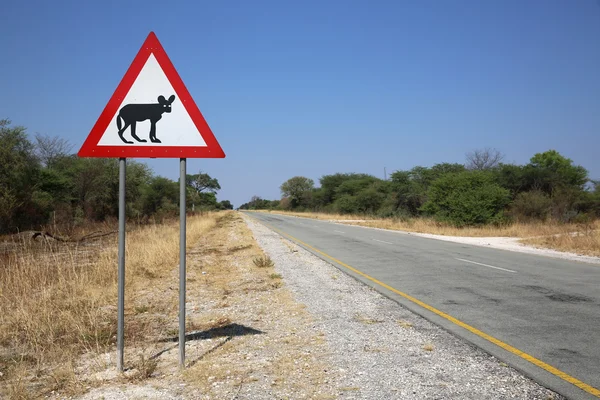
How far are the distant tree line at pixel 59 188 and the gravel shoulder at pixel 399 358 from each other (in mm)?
13736

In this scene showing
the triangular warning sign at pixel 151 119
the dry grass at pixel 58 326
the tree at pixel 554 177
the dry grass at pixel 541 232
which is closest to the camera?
the dry grass at pixel 58 326

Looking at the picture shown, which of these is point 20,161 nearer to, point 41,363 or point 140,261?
point 140,261

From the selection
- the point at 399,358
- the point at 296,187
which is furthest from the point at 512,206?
the point at 296,187

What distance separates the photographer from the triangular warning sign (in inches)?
169

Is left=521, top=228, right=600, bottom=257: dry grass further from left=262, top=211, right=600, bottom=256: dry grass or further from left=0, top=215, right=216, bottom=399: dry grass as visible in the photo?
left=0, top=215, right=216, bottom=399: dry grass

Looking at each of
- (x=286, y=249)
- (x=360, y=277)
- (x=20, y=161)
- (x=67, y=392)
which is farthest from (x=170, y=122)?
(x=20, y=161)

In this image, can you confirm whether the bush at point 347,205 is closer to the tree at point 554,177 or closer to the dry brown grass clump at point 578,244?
the tree at point 554,177

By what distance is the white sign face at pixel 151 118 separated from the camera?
4.32 meters

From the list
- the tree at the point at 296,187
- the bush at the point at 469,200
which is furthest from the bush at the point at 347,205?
the tree at the point at 296,187

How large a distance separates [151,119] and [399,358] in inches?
129

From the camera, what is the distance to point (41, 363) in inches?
183

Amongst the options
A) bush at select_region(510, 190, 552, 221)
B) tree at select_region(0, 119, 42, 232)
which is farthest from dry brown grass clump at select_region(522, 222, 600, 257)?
tree at select_region(0, 119, 42, 232)

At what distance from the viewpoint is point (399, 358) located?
4.68 metres

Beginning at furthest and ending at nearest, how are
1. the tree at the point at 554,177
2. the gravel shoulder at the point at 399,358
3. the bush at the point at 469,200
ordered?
the tree at the point at 554,177
the bush at the point at 469,200
the gravel shoulder at the point at 399,358
